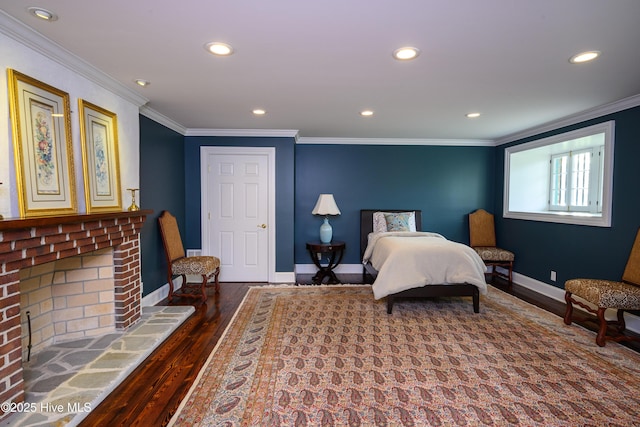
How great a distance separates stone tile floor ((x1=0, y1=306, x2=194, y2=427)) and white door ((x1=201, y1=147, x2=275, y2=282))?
1848mm

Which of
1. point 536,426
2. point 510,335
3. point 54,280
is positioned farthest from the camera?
point 510,335

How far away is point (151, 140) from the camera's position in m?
3.77

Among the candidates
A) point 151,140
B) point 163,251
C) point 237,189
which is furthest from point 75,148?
point 237,189

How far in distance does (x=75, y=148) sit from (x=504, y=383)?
3502 millimetres

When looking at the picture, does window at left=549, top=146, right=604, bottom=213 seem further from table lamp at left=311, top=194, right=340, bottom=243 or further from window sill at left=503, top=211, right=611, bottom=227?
table lamp at left=311, top=194, right=340, bottom=243

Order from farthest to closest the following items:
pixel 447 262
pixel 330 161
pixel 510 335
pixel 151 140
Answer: pixel 330 161 < pixel 151 140 < pixel 447 262 < pixel 510 335

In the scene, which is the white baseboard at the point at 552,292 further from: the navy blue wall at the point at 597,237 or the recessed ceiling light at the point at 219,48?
the recessed ceiling light at the point at 219,48

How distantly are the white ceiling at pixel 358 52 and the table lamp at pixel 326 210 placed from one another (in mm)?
1648

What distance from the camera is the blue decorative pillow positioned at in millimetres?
4980

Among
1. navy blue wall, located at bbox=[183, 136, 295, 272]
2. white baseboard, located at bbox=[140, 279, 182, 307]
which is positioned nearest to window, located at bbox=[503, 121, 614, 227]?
navy blue wall, located at bbox=[183, 136, 295, 272]

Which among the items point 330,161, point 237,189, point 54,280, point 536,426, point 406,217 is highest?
point 330,161

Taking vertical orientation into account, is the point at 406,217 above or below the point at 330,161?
below

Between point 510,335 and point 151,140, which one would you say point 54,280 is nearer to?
point 151,140

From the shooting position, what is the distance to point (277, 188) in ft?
15.9
